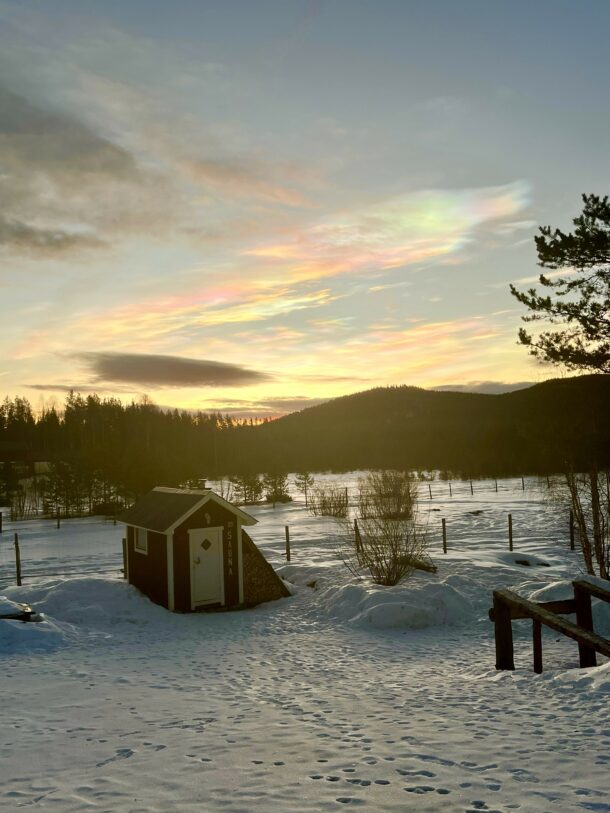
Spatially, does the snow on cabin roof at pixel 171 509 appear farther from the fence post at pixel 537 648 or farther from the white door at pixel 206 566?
the fence post at pixel 537 648

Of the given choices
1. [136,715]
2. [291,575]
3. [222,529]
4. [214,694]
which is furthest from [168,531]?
[136,715]

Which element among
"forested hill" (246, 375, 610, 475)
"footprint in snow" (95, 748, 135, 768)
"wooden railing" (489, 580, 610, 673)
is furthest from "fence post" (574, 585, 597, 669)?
"forested hill" (246, 375, 610, 475)

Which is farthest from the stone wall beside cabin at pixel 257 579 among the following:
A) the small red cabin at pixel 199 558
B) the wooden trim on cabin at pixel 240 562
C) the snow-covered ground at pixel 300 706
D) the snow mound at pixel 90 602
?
the snow mound at pixel 90 602

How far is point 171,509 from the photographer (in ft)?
66.6

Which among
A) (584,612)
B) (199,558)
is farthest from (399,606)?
(584,612)

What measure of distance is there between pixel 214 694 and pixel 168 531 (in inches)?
365

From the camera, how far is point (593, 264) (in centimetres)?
2045

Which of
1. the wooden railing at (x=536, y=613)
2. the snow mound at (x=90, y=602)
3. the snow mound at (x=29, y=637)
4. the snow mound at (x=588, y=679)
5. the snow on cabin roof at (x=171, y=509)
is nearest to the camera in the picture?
the snow mound at (x=588, y=679)

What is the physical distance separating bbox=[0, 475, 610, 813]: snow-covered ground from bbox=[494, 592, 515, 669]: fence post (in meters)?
0.29

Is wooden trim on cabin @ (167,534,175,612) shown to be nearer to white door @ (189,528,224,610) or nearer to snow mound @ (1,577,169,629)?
snow mound @ (1,577,169,629)

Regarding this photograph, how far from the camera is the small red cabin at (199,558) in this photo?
19344mm

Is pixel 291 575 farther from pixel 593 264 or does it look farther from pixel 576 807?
pixel 576 807

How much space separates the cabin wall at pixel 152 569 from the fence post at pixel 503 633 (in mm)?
11131

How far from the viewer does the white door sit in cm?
1959
